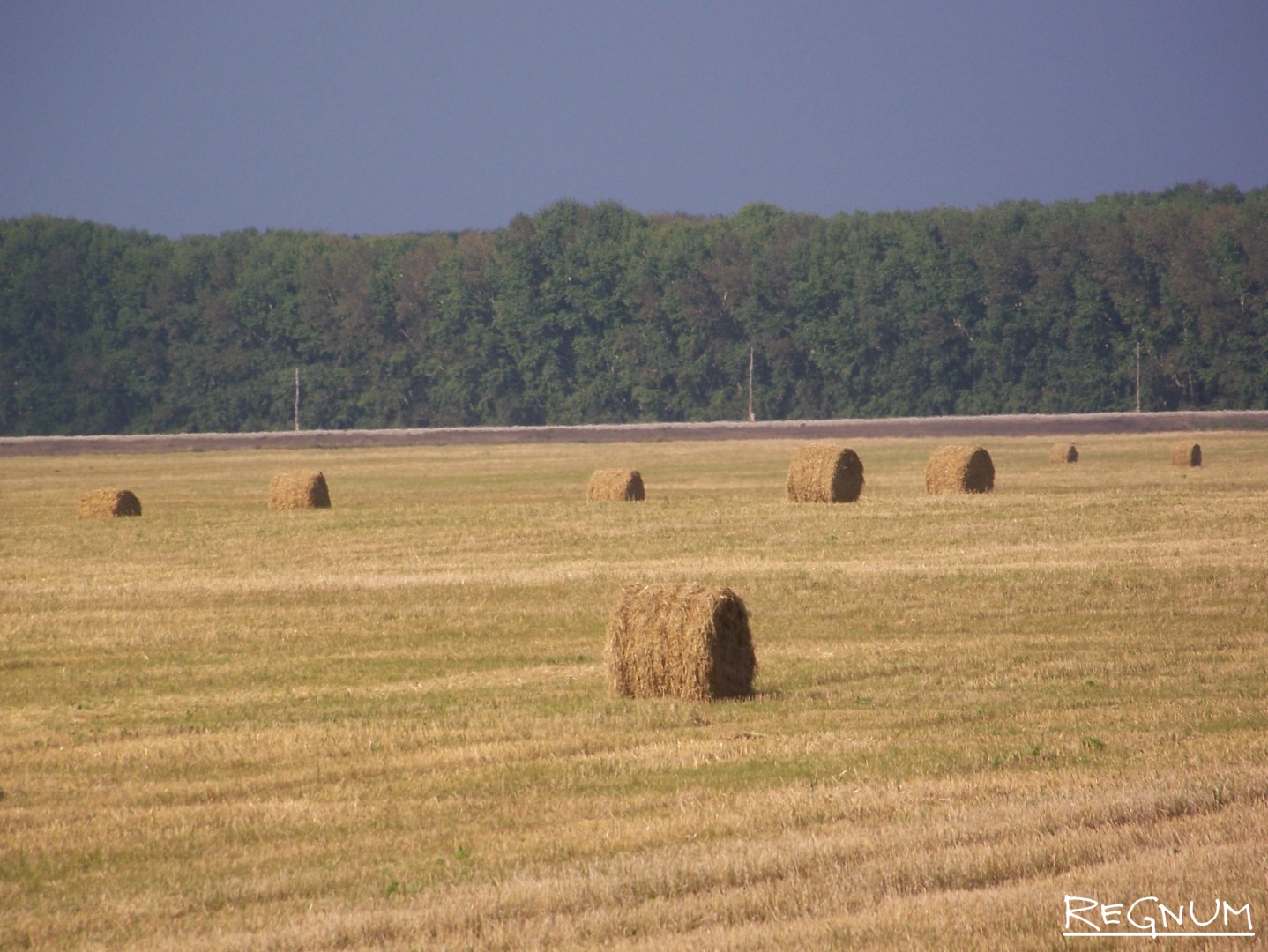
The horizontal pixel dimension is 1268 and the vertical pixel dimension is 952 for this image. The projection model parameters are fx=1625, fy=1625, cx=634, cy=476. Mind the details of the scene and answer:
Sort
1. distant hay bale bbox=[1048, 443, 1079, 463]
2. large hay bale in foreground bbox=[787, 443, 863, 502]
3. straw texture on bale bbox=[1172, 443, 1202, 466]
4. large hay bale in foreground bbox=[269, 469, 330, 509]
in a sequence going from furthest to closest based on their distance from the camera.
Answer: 1. distant hay bale bbox=[1048, 443, 1079, 463]
2. straw texture on bale bbox=[1172, 443, 1202, 466]
3. large hay bale in foreground bbox=[269, 469, 330, 509]
4. large hay bale in foreground bbox=[787, 443, 863, 502]

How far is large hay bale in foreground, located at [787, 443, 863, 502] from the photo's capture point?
113ft

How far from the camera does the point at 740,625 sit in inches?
570

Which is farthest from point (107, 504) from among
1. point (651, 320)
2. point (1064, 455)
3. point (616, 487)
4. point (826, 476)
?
point (651, 320)

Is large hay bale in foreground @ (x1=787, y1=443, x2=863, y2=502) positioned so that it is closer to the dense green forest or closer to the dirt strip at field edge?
the dirt strip at field edge

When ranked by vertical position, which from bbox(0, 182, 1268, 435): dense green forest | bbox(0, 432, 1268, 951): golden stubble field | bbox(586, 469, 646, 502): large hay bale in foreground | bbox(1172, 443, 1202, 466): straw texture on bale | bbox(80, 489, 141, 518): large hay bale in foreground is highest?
bbox(0, 182, 1268, 435): dense green forest

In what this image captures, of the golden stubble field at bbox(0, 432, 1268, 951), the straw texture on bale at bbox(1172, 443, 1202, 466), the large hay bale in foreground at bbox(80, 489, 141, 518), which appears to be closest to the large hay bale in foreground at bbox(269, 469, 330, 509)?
the large hay bale in foreground at bbox(80, 489, 141, 518)

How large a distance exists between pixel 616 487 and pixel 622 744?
2542cm

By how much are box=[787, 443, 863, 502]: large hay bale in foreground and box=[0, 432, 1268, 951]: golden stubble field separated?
16.1ft

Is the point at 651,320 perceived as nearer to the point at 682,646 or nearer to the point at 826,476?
the point at 826,476

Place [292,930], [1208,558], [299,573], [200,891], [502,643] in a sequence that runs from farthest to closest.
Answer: [299,573]
[1208,558]
[502,643]
[200,891]
[292,930]

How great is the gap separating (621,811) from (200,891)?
2756 millimetres

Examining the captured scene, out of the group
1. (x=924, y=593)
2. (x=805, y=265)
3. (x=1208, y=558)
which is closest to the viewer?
(x=924, y=593)

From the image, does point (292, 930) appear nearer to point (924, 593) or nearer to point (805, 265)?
point (924, 593)

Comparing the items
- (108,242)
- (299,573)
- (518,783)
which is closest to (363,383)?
(108,242)
